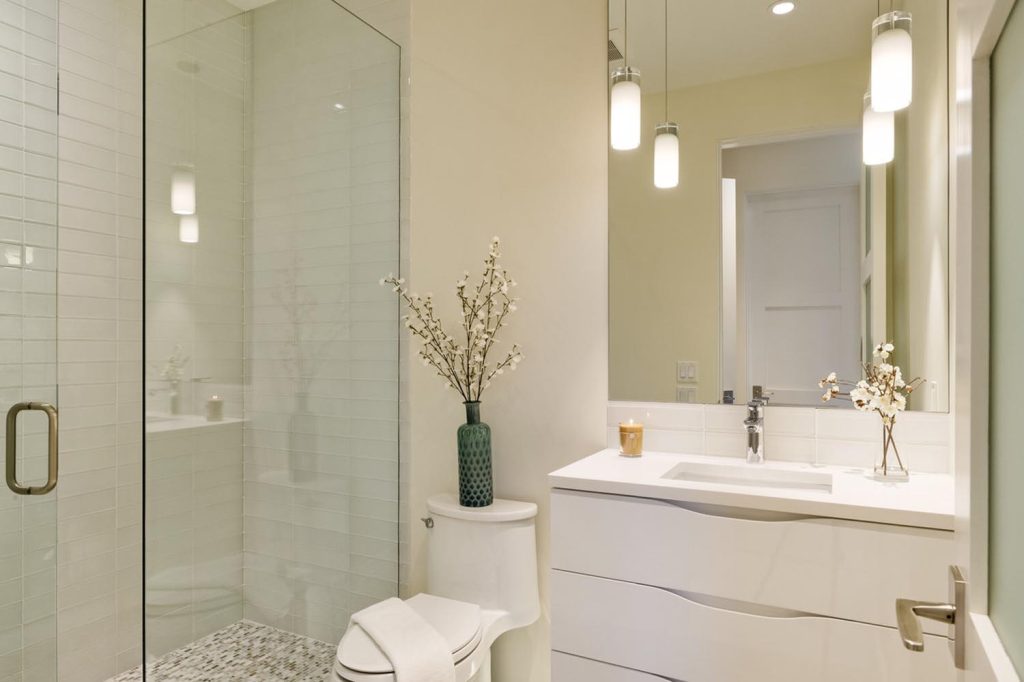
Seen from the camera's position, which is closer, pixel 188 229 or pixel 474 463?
pixel 188 229

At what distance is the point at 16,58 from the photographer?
1682mm

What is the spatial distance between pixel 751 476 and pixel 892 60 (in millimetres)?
1144

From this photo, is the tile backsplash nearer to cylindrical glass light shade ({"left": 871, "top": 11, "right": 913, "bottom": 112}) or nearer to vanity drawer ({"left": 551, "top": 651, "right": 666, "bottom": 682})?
vanity drawer ({"left": 551, "top": 651, "right": 666, "bottom": 682})

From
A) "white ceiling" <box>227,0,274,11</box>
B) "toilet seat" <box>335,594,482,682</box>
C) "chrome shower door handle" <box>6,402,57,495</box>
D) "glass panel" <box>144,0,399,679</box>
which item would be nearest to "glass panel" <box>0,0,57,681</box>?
"chrome shower door handle" <box>6,402,57,495</box>

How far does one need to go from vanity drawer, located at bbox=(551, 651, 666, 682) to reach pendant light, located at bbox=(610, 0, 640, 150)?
151 cm

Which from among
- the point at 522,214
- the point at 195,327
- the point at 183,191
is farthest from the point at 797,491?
the point at 183,191

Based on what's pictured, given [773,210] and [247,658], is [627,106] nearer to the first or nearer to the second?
[773,210]

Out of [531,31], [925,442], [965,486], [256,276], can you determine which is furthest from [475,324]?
[965,486]

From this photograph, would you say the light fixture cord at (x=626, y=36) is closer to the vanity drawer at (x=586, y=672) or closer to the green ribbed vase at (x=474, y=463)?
the green ribbed vase at (x=474, y=463)

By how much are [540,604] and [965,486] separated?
176 cm

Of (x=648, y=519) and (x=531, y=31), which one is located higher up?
(x=531, y=31)

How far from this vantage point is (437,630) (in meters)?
1.83

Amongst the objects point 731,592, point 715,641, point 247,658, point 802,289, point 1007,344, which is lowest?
point 247,658

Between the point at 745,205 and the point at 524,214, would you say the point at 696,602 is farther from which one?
the point at 524,214
